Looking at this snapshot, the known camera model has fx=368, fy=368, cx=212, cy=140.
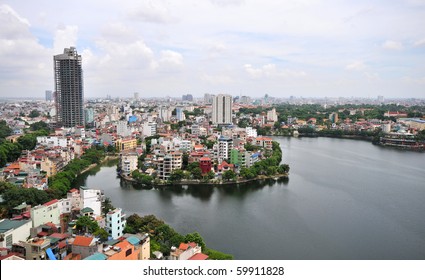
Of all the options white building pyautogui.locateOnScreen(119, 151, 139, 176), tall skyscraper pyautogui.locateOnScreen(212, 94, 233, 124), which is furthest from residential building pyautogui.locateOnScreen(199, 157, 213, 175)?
tall skyscraper pyautogui.locateOnScreen(212, 94, 233, 124)

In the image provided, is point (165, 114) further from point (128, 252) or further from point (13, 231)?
point (128, 252)

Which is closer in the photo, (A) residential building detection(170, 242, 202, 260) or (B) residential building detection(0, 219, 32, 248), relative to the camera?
(A) residential building detection(170, 242, 202, 260)

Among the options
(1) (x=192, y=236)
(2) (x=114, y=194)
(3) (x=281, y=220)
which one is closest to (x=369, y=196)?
(3) (x=281, y=220)

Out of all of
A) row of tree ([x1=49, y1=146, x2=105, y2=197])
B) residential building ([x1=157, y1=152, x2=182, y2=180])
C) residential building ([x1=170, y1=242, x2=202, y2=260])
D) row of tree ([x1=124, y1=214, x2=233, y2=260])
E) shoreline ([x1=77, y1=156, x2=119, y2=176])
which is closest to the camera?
residential building ([x1=170, y1=242, x2=202, y2=260])

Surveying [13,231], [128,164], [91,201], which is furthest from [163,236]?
[128,164]

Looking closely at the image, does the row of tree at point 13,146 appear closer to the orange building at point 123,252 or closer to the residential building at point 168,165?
the residential building at point 168,165

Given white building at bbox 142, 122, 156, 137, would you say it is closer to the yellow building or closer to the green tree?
the yellow building

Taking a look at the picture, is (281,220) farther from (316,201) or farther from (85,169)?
(85,169)
